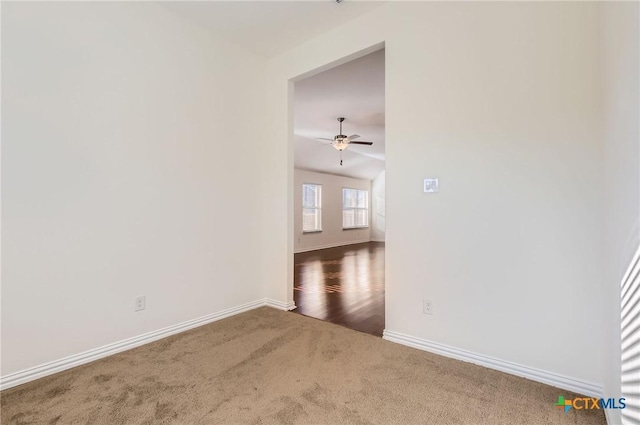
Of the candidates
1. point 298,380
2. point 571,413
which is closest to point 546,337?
point 571,413

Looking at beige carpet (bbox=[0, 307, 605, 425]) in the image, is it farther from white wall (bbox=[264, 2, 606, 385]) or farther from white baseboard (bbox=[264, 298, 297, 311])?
white baseboard (bbox=[264, 298, 297, 311])

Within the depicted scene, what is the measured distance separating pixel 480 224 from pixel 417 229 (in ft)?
1.42

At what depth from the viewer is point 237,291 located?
3066 millimetres

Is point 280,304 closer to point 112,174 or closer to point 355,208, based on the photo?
point 112,174

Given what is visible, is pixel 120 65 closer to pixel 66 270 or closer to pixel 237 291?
pixel 66 270

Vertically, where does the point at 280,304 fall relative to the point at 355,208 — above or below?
below

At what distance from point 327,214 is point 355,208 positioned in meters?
1.79

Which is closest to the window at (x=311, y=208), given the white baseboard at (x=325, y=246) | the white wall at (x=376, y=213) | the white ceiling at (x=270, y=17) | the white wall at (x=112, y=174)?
the white baseboard at (x=325, y=246)

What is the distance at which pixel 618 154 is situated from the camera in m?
1.32

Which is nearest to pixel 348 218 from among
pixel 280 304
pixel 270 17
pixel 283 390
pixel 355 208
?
pixel 355 208

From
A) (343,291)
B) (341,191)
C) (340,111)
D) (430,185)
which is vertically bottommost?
(343,291)

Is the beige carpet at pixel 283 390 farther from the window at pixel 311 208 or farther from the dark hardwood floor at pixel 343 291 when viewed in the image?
the window at pixel 311 208

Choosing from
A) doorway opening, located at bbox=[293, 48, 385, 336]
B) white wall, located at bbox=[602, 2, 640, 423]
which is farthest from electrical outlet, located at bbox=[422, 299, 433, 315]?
white wall, located at bbox=[602, 2, 640, 423]

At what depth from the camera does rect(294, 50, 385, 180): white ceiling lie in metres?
3.69
